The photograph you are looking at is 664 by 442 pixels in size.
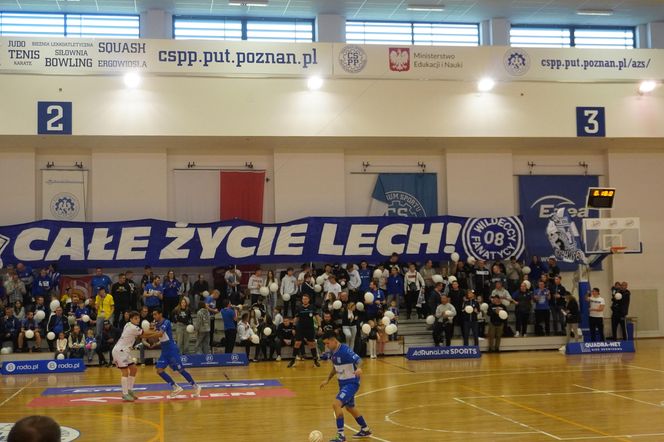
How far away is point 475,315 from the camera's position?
28.5m

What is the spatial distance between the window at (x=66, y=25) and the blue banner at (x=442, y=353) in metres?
17.7

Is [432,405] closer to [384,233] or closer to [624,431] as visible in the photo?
[624,431]

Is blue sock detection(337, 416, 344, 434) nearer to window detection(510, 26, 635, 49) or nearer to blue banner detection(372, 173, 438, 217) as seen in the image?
blue banner detection(372, 173, 438, 217)

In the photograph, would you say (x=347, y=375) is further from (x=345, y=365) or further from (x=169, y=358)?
(x=169, y=358)

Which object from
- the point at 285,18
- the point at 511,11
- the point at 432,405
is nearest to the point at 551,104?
the point at 511,11

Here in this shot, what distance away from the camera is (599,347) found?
27953mm

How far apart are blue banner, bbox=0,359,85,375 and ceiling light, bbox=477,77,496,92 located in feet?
58.5

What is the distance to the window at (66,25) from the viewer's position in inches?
1270

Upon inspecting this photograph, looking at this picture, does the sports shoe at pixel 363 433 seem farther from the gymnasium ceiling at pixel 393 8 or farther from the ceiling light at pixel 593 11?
the ceiling light at pixel 593 11

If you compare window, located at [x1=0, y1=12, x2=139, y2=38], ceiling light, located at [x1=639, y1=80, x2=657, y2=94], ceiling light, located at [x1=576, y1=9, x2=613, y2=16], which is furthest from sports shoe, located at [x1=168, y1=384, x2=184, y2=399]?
Result: ceiling light, located at [x1=576, y1=9, x2=613, y2=16]

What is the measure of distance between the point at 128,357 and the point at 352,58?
53.2 ft

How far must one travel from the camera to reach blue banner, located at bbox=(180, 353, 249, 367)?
2606cm

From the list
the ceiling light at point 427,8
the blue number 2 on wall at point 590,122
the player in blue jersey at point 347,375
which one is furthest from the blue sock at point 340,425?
the ceiling light at point 427,8

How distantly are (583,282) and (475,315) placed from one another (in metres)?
4.82
